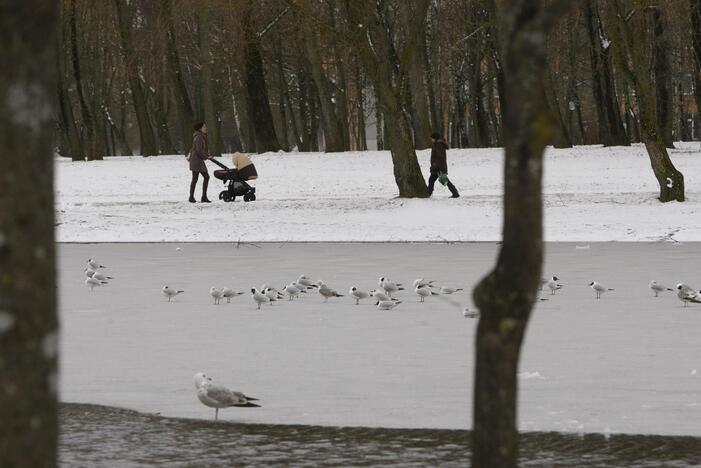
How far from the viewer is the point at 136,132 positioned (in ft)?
342

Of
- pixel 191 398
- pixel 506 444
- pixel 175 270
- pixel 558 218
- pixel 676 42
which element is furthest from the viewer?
pixel 676 42

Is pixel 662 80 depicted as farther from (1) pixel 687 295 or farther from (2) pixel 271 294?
(2) pixel 271 294

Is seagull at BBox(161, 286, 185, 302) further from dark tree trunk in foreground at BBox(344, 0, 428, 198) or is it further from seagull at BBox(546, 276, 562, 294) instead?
dark tree trunk in foreground at BBox(344, 0, 428, 198)

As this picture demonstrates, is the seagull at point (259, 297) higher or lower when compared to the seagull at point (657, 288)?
lower

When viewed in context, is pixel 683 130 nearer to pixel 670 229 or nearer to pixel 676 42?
pixel 676 42

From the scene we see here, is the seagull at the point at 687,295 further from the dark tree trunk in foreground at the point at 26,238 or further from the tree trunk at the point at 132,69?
the tree trunk at the point at 132,69

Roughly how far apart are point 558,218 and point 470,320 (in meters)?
14.4

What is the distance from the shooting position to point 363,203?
3117 cm

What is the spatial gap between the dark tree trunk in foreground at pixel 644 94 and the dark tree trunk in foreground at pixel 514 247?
916 inches

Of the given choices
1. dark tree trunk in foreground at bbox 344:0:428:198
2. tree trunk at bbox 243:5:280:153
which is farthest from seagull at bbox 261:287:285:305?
tree trunk at bbox 243:5:280:153

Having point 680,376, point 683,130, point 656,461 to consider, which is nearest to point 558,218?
point 680,376

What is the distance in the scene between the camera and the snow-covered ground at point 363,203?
27094mm

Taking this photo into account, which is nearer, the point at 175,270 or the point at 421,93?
the point at 175,270

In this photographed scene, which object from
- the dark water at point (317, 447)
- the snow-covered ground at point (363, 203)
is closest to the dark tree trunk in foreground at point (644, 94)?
the snow-covered ground at point (363, 203)
